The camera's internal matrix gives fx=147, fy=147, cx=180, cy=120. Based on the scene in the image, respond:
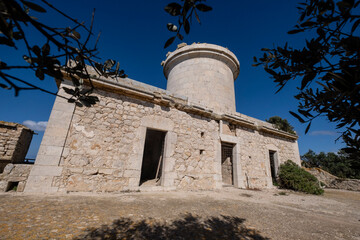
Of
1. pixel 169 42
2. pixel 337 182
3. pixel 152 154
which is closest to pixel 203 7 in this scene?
pixel 169 42

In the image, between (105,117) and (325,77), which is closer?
(325,77)

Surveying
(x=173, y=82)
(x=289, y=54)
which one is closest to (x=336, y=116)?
(x=289, y=54)

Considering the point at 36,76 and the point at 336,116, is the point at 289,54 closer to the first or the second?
the point at 336,116

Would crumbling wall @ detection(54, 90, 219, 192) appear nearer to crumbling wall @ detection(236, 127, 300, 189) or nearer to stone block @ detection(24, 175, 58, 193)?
stone block @ detection(24, 175, 58, 193)

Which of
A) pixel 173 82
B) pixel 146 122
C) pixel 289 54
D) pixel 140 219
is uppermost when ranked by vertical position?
pixel 173 82

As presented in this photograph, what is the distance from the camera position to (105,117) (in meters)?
4.53

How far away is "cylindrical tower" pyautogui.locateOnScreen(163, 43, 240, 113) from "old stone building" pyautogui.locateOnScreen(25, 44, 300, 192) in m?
0.05

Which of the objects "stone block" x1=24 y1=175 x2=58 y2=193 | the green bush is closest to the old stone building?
"stone block" x1=24 y1=175 x2=58 y2=193

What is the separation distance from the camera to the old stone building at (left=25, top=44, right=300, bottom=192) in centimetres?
388

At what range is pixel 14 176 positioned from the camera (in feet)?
11.0

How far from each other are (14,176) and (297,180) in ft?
33.0

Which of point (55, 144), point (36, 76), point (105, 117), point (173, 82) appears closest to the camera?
point (36, 76)

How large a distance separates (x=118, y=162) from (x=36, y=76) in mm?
3942

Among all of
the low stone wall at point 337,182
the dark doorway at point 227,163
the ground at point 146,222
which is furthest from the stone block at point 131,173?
the low stone wall at point 337,182
